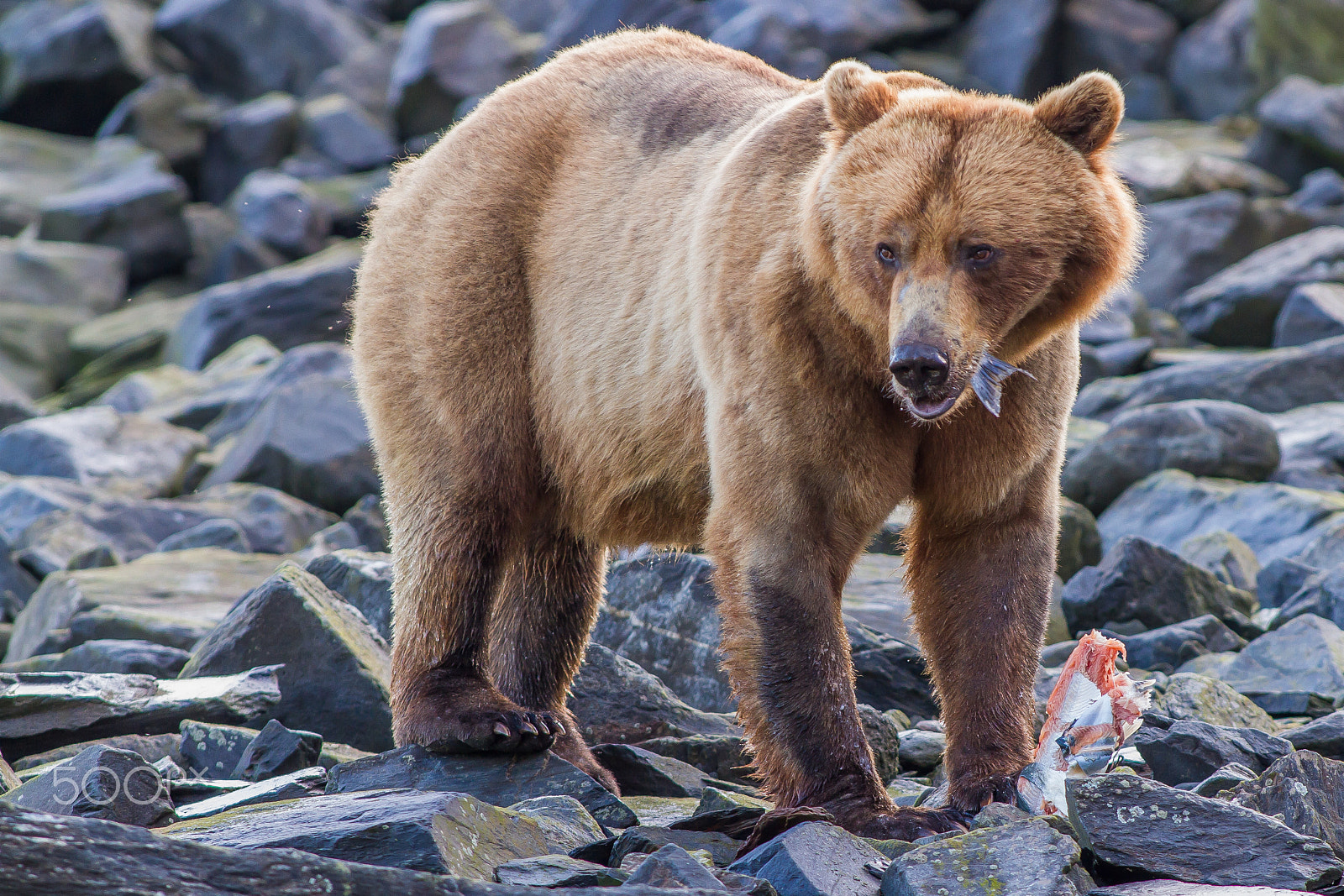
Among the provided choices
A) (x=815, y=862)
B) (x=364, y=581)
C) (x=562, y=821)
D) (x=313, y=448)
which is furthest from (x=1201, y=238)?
(x=815, y=862)

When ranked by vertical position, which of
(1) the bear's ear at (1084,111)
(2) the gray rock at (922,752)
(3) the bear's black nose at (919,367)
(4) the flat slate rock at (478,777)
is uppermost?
(1) the bear's ear at (1084,111)

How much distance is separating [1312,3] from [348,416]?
1630 centimetres

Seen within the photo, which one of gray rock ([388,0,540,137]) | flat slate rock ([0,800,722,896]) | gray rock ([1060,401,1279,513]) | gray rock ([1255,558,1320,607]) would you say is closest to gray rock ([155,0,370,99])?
gray rock ([388,0,540,137])

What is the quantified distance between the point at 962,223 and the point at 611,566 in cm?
312

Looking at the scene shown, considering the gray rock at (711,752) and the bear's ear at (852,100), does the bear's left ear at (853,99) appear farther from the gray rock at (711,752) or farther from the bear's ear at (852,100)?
the gray rock at (711,752)

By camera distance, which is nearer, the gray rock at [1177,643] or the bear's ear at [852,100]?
the bear's ear at [852,100]

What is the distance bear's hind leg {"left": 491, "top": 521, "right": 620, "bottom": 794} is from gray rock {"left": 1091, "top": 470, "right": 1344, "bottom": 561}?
11.4 ft

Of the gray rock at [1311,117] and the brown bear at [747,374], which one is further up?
the brown bear at [747,374]

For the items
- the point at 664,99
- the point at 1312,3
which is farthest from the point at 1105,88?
the point at 1312,3

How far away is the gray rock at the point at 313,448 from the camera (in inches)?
450

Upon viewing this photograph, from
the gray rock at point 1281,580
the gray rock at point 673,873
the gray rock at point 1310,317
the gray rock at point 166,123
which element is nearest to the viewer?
the gray rock at point 673,873

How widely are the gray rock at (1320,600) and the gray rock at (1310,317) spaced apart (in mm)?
6241

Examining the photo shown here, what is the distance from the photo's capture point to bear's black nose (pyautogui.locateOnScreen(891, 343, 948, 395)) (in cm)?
368

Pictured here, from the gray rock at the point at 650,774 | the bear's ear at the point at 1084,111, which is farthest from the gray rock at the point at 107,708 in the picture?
the bear's ear at the point at 1084,111
